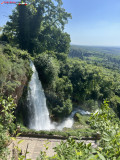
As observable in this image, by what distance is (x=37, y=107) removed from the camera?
10.5 m

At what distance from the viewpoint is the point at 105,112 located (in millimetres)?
2240

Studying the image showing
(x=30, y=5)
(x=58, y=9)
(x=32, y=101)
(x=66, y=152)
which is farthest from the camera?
(x=58, y=9)

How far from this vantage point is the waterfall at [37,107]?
10195 millimetres

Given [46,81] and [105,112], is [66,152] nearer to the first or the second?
[105,112]

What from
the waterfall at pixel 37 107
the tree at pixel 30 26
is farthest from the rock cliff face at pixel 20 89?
the tree at pixel 30 26

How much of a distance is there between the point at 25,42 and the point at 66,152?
15959 mm

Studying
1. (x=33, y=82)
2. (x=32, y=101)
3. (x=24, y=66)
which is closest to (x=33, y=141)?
(x=32, y=101)

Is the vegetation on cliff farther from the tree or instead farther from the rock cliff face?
the tree

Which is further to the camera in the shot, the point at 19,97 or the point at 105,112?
the point at 19,97

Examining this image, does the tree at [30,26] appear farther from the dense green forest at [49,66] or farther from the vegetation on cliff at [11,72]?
the vegetation on cliff at [11,72]

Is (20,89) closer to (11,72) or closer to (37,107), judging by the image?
(11,72)

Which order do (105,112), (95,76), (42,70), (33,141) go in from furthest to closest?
1. (95,76)
2. (42,70)
3. (33,141)
4. (105,112)

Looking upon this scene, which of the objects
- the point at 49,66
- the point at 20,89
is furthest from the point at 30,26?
the point at 20,89

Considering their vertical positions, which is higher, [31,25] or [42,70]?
[31,25]
